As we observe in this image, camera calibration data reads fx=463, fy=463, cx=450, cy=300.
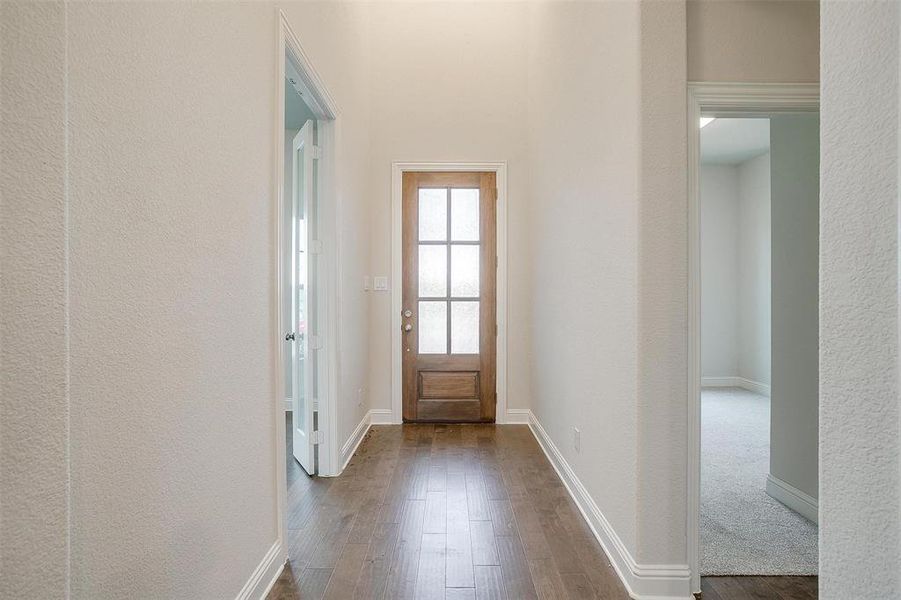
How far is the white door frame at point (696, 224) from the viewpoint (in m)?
1.76

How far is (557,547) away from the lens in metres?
2.11

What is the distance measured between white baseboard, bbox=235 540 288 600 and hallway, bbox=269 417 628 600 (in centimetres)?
4

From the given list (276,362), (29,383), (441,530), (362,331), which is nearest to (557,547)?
(441,530)

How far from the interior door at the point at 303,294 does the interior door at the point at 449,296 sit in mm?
1242

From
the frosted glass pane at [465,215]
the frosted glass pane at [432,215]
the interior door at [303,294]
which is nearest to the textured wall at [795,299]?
the frosted glass pane at [465,215]

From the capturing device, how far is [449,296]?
13.9 ft

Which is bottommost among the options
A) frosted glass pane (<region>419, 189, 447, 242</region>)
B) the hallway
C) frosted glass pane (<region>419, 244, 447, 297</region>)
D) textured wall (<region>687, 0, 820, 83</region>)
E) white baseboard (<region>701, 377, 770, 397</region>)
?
the hallway

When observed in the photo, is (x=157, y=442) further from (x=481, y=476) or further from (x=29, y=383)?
(x=481, y=476)

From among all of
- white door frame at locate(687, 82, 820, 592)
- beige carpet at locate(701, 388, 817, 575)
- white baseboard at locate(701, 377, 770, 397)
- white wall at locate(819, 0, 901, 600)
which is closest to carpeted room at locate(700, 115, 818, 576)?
beige carpet at locate(701, 388, 817, 575)

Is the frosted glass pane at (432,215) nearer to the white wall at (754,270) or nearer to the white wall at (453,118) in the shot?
the white wall at (453,118)

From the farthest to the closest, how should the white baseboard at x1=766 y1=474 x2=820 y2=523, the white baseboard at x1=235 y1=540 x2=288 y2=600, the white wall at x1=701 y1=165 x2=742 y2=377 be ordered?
the white wall at x1=701 y1=165 x2=742 y2=377 → the white baseboard at x1=766 y1=474 x2=820 y2=523 → the white baseboard at x1=235 y1=540 x2=288 y2=600

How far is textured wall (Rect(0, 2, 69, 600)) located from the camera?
683mm

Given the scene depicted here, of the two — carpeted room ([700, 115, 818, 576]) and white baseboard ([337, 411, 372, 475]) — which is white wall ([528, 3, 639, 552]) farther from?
white baseboard ([337, 411, 372, 475])

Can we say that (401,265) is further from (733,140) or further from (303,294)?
(733,140)
